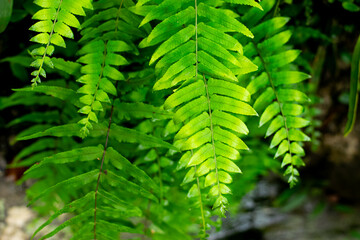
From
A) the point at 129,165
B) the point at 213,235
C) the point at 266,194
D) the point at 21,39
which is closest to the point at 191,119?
the point at 129,165

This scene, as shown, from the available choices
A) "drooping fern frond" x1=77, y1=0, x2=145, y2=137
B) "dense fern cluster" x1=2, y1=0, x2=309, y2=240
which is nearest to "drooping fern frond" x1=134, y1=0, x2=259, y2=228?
"dense fern cluster" x1=2, y1=0, x2=309, y2=240

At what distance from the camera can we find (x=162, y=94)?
1.26 m

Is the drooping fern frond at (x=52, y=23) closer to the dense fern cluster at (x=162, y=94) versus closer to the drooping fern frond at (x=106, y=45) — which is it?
the dense fern cluster at (x=162, y=94)

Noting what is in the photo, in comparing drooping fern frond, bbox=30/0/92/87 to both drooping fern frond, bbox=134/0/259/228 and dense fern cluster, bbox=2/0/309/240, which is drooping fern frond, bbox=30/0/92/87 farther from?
drooping fern frond, bbox=134/0/259/228

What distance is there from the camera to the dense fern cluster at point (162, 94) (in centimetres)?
108

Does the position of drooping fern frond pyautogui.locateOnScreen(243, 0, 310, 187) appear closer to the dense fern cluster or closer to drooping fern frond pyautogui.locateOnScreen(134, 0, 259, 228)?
the dense fern cluster

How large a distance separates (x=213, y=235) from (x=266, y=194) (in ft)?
3.06

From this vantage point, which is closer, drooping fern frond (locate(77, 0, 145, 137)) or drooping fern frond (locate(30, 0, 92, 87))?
drooping fern frond (locate(30, 0, 92, 87))

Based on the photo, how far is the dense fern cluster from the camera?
3.55 ft

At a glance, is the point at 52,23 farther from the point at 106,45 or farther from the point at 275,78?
the point at 275,78

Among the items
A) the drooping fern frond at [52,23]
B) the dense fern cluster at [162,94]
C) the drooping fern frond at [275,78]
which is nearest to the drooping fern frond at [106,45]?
the dense fern cluster at [162,94]

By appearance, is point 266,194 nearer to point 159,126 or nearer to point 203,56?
point 159,126

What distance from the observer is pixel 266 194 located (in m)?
3.62

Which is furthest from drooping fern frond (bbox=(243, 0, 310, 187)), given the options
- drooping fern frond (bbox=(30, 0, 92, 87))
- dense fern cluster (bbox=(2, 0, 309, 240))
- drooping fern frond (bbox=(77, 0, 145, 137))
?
drooping fern frond (bbox=(30, 0, 92, 87))
